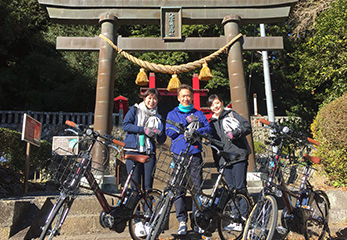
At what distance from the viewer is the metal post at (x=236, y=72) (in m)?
6.38

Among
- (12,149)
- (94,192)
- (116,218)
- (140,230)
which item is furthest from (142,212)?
(12,149)

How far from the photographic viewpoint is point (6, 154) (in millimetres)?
6348

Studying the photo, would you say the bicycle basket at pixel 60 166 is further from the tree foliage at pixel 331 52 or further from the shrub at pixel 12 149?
the tree foliage at pixel 331 52

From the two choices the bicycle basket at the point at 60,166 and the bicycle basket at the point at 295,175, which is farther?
the bicycle basket at the point at 295,175

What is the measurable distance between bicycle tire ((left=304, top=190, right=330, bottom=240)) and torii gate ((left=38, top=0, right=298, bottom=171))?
3.54 meters

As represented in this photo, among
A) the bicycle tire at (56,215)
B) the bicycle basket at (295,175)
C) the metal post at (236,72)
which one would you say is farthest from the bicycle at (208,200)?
the metal post at (236,72)

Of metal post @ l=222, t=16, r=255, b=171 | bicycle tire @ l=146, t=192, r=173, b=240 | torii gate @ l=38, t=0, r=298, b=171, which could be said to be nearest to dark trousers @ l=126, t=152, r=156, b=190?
bicycle tire @ l=146, t=192, r=173, b=240

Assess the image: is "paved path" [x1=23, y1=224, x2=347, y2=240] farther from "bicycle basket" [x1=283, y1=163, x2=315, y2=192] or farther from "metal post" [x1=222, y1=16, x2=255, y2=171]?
"metal post" [x1=222, y1=16, x2=255, y2=171]

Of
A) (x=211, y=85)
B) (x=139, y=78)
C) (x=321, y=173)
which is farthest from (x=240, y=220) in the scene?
(x=211, y=85)

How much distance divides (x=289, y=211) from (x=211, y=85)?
13.4 meters

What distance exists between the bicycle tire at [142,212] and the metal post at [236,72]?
362 cm

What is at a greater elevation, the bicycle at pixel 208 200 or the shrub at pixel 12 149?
the shrub at pixel 12 149

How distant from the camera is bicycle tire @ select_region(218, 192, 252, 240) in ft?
10.4

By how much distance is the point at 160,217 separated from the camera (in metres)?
2.60
